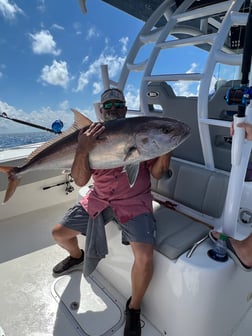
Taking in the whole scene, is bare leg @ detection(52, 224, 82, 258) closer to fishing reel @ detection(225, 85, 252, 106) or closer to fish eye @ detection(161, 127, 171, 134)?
fish eye @ detection(161, 127, 171, 134)

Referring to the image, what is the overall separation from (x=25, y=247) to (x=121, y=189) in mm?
1301

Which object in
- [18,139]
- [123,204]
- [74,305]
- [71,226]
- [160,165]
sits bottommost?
[74,305]

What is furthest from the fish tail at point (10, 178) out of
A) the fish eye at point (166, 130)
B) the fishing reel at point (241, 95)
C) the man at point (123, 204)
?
the fishing reel at point (241, 95)

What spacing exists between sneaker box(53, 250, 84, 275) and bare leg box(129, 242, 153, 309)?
70 cm

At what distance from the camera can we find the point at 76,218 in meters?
1.66

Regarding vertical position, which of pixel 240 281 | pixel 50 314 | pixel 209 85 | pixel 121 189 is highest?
pixel 209 85

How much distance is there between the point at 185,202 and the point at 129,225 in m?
0.57

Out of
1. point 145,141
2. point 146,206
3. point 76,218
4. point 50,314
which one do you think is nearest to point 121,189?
point 146,206

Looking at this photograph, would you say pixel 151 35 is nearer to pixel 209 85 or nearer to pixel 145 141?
pixel 209 85

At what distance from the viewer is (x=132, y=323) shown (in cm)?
140

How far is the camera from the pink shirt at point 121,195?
4.88ft

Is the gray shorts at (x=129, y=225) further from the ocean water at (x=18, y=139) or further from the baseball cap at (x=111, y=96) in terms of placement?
the ocean water at (x=18, y=139)

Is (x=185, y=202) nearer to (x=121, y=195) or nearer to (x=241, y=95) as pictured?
(x=121, y=195)

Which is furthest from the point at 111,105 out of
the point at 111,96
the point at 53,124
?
the point at 53,124
